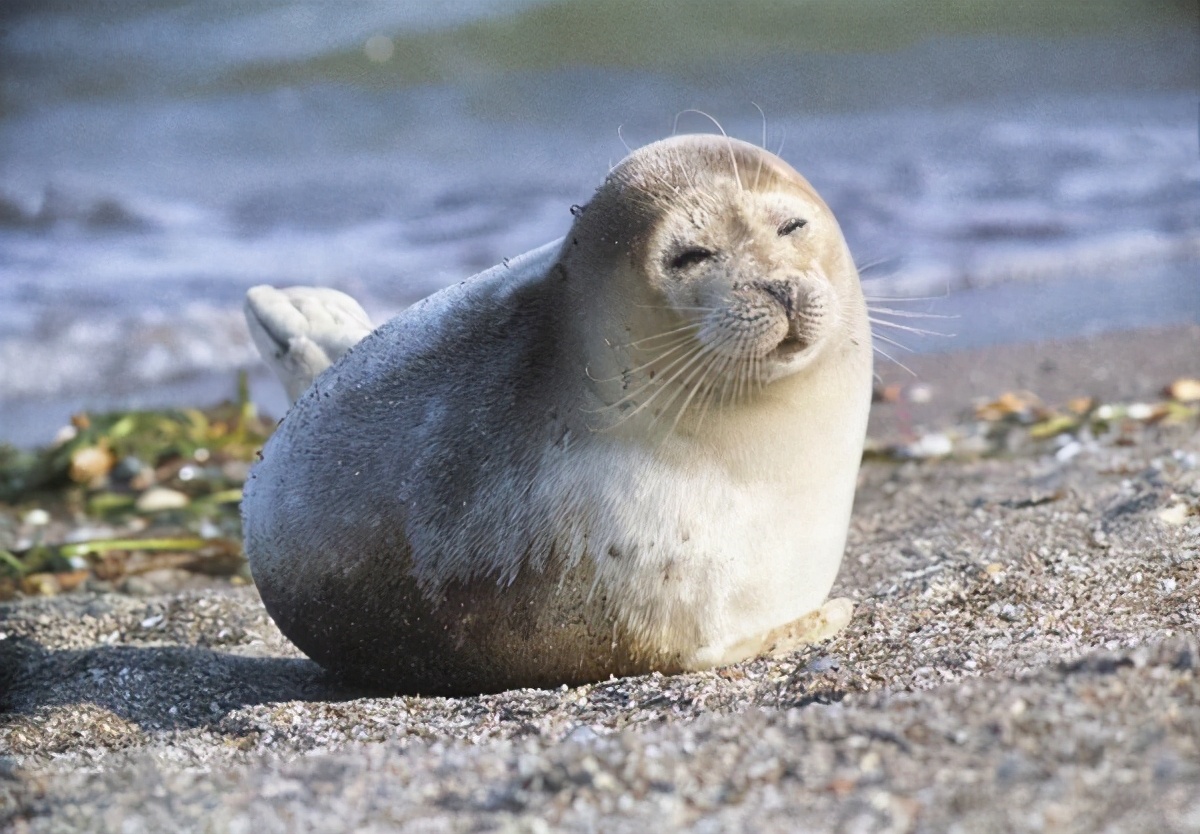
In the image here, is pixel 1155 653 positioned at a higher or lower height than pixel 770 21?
lower

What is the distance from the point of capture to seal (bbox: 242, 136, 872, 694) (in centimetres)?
296

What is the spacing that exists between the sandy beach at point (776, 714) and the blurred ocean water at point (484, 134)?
5649mm

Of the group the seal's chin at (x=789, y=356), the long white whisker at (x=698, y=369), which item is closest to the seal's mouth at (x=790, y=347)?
the seal's chin at (x=789, y=356)

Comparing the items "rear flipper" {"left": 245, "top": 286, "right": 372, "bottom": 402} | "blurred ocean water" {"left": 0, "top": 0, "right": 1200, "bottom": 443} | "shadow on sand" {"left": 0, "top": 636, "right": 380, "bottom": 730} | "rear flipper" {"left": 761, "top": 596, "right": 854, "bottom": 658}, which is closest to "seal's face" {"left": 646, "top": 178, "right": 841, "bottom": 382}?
"rear flipper" {"left": 761, "top": 596, "right": 854, "bottom": 658}

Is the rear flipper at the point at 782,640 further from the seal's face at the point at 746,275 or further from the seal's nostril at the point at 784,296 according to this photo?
the seal's nostril at the point at 784,296

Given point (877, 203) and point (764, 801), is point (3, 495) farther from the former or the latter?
point (877, 203)

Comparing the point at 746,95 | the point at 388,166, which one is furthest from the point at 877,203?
the point at 388,166

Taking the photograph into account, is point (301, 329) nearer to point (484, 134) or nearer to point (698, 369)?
point (698, 369)

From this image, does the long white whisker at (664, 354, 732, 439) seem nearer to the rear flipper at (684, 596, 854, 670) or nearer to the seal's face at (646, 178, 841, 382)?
the seal's face at (646, 178, 841, 382)

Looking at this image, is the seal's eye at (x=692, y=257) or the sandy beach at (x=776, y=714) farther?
the seal's eye at (x=692, y=257)

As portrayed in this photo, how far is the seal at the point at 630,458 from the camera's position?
296 cm

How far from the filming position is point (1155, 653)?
2.23 metres

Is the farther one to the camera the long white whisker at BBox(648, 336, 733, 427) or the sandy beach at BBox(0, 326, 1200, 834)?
the long white whisker at BBox(648, 336, 733, 427)

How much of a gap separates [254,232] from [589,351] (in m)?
9.07
